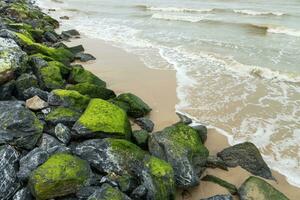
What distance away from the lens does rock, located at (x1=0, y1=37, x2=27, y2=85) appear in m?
8.09

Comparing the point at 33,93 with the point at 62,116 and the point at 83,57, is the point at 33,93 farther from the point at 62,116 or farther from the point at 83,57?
the point at 83,57

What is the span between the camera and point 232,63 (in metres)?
12.9

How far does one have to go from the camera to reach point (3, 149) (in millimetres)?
5527

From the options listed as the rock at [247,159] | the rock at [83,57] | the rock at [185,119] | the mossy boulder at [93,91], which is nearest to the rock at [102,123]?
the mossy boulder at [93,91]

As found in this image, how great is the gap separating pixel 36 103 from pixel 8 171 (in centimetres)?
231

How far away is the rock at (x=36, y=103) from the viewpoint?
7196 millimetres

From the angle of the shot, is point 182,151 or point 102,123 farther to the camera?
point 102,123

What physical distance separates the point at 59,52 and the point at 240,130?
271 inches

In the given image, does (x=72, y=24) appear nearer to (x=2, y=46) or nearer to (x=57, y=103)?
(x=2, y=46)

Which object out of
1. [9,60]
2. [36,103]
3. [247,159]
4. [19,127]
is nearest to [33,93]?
[36,103]

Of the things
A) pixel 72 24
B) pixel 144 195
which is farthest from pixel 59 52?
pixel 72 24

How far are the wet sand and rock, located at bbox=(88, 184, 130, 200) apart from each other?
3.89ft

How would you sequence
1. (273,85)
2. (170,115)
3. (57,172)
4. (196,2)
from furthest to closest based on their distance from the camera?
(196,2)
(273,85)
(170,115)
(57,172)

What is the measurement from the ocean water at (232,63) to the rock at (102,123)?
7.58ft
